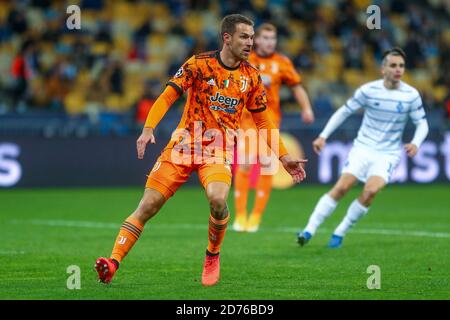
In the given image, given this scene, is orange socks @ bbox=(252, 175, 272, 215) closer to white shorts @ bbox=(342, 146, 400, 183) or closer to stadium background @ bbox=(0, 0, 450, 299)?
stadium background @ bbox=(0, 0, 450, 299)

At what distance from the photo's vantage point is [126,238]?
29.5 feet

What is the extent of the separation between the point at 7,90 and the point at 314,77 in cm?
802

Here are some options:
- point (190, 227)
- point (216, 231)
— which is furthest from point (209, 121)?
point (190, 227)

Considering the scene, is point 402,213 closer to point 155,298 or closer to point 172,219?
point 172,219

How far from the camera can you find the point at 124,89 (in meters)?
25.0

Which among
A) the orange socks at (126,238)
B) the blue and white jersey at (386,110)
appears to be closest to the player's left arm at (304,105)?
the blue and white jersey at (386,110)

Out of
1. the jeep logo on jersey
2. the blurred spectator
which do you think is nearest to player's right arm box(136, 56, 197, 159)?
the jeep logo on jersey

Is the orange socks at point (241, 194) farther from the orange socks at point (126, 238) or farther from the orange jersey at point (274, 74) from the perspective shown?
the orange socks at point (126, 238)

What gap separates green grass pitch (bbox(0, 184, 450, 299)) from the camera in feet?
28.3

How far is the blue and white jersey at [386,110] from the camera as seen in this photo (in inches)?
484

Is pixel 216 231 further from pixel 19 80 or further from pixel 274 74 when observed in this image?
pixel 19 80

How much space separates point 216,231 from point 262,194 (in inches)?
215

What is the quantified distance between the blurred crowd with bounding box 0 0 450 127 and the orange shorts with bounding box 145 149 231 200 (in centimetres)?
1293
